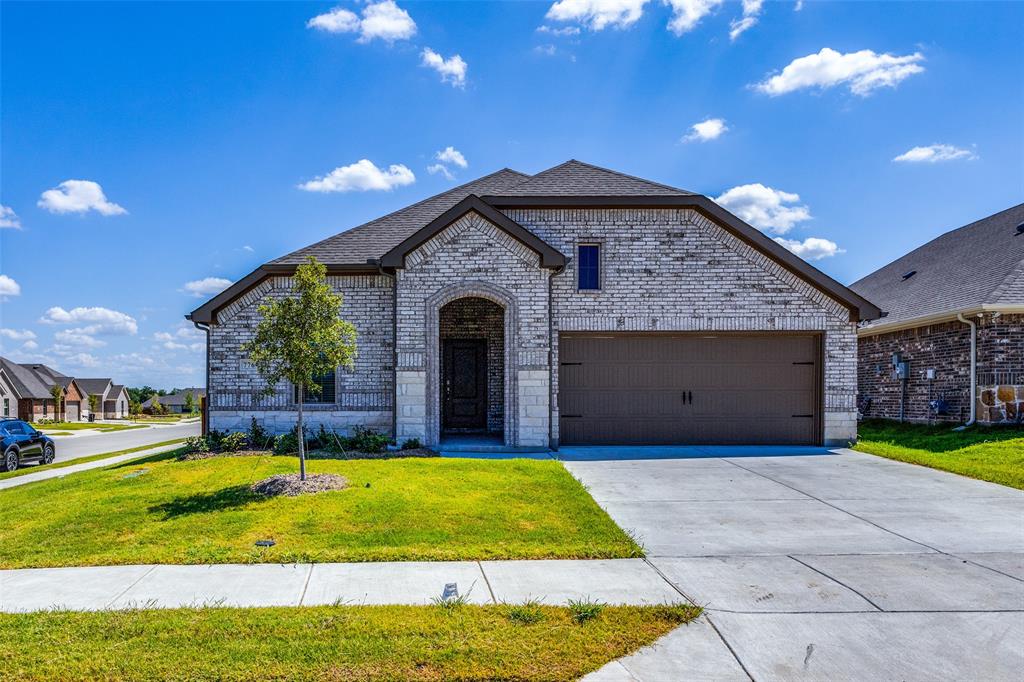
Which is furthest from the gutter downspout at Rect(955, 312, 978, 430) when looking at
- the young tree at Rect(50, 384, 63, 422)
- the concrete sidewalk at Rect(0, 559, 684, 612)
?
the young tree at Rect(50, 384, 63, 422)

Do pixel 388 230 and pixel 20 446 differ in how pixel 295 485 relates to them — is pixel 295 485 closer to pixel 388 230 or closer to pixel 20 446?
pixel 388 230

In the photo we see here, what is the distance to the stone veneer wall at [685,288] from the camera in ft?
45.2

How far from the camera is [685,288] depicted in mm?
13867

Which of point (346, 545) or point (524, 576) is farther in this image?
point (346, 545)

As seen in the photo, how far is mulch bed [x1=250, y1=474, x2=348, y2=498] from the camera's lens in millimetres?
8594

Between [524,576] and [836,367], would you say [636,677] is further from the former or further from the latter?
[836,367]

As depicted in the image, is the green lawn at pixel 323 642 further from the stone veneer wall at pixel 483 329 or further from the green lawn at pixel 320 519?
the stone veneer wall at pixel 483 329

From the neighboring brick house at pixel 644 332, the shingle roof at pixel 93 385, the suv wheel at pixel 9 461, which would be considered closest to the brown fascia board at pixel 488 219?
the neighboring brick house at pixel 644 332

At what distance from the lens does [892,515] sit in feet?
26.0

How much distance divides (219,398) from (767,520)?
12.1 m

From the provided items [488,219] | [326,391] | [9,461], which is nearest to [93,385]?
[9,461]

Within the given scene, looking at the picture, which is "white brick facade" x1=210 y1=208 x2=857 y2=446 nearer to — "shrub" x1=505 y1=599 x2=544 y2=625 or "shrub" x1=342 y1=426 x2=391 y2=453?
"shrub" x1=342 y1=426 x2=391 y2=453

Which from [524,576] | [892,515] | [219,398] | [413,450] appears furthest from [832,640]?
[219,398]

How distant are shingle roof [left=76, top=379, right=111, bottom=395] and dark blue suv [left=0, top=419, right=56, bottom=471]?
6683cm
